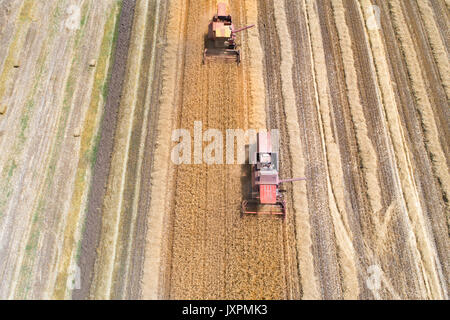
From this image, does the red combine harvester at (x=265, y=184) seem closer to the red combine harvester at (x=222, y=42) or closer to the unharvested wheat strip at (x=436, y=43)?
the red combine harvester at (x=222, y=42)

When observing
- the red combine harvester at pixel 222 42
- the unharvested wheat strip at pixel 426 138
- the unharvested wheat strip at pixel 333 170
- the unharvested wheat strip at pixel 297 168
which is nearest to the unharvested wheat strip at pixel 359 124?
the unharvested wheat strip at pixel 333 170

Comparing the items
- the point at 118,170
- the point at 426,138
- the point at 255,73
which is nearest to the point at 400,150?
the point at 426,138

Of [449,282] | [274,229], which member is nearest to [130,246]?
[274,229]

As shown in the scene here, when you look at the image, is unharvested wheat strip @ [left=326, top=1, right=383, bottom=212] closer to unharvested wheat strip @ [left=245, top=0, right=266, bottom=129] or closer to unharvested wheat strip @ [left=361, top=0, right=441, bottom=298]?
unharvested wheat strip @ [left=361, top=0, right=441, bottom=298]

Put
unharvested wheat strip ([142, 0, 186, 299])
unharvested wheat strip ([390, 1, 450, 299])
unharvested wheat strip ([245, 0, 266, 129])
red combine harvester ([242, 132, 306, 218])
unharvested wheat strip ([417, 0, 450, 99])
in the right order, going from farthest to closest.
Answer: unharvested wheat strip ([417, 0, 450, 99])
unharvested wheat strip ([245, 0, 266, 129])
unharvested wheat strip ([390, 1, 450, 299])
red combine harvester ([242, 132, 306, 218])
unharvested wheat strip ([142, 0, 186, 299])

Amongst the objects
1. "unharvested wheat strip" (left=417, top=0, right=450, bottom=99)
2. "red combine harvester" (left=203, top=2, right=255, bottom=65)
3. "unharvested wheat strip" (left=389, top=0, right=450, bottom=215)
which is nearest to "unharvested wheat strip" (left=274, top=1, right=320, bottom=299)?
"red combine harvester" (left=203, top=2, right=255, bottom=65)

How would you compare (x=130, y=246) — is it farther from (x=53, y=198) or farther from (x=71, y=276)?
(x=53, y=198)

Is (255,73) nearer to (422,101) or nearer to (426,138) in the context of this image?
(422,101)
